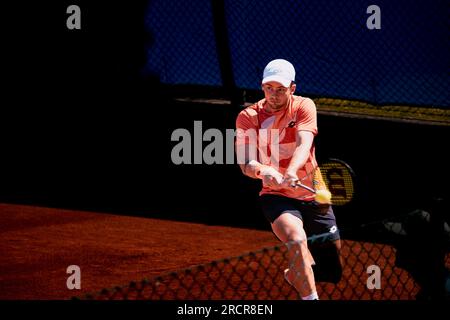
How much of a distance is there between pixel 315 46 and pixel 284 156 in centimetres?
346

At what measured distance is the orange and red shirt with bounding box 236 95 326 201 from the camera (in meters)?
6.91

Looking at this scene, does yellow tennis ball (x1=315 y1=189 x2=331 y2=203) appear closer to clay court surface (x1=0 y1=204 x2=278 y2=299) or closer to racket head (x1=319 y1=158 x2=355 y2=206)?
racket head (x1=319 y1=158 x2=355 y2=206)

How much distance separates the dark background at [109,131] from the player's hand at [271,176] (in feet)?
10.2

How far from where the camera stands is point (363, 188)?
9.52m

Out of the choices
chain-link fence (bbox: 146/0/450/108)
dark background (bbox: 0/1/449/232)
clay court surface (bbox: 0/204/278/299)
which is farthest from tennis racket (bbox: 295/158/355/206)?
chain-link fence (bbox: 146/0/450/108)

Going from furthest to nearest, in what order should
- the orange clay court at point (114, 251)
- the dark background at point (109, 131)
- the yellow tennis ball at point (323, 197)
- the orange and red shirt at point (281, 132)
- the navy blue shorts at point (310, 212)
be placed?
1. the dark background at point (109, 131)
2. the orange clay court at point (114, 251)
3. the orange and red shirt at point (281, 132)
4. the navy blue shorts at point (310, 212)
5. the yellow tennis ball at point (323, 197)

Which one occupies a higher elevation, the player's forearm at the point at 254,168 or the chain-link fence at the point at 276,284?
the player's forearm at the point at 254,168

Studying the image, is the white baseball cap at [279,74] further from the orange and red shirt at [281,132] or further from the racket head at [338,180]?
the racket head at [338,180]

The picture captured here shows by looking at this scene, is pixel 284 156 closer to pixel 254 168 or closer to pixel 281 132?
pixel 281 132

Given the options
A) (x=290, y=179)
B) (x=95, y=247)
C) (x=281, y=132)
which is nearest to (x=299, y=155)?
(x=290, y=179)

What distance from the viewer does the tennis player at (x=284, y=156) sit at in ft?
21.5

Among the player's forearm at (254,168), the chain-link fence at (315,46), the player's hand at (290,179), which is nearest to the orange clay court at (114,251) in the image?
the player's hand at (290,179)

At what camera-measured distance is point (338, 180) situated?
7.23 metres

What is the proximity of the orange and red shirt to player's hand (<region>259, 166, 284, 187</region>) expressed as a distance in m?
0.33
